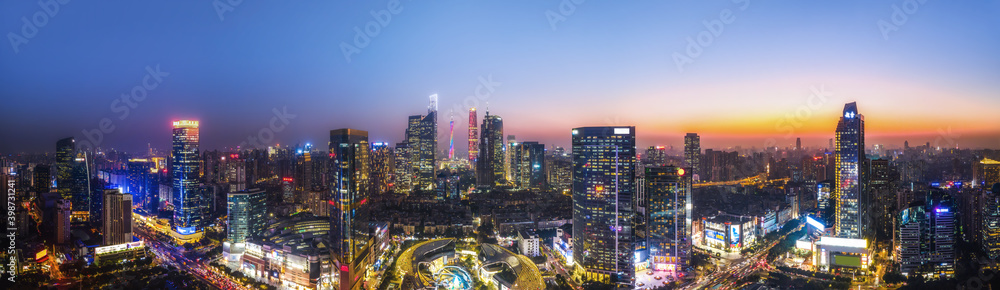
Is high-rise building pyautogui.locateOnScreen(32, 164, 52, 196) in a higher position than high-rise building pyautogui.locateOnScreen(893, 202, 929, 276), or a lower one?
higher

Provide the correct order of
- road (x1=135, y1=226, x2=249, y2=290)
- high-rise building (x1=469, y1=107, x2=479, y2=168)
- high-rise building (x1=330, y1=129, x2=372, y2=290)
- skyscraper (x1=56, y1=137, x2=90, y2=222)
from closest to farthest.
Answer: high-rise building (x1=330, y1=129, x2=372, y2=290) < road (x1=135, y1=226, x2=249, y2=290) < skyscraper (x1=56, y1=137, x2=90, y2=222) < high-rise building (x1=469, y1=107, x2=479, y2=168)

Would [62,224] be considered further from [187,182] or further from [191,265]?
[187,182]

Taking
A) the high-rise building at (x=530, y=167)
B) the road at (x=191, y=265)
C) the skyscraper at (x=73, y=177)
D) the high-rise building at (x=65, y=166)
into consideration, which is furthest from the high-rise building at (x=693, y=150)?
the high-rise building at (x=65, y=166)

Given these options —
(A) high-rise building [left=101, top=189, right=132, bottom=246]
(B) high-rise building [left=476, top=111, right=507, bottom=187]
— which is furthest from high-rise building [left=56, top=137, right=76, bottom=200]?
(B) high-rise building [left=476, top=111, right=507, bottom=187]

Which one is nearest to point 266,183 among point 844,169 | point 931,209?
point 844,169

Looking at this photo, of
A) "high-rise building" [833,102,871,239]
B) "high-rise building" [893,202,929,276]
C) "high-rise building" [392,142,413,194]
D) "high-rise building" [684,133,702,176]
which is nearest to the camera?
"high-rise building" [893,202,929,276]

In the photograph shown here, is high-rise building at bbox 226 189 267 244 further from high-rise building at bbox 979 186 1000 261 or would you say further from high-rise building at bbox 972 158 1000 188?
high-rise building at bbox 972 158 1000 188

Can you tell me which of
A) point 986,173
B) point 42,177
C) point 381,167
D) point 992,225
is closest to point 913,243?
point 992,225

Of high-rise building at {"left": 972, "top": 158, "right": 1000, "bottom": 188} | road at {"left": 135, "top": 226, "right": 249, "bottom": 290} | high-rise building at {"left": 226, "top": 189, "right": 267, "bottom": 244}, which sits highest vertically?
high-rise building at {"left": 972, "top": 158, "right": 1000, "bottom": 188}
